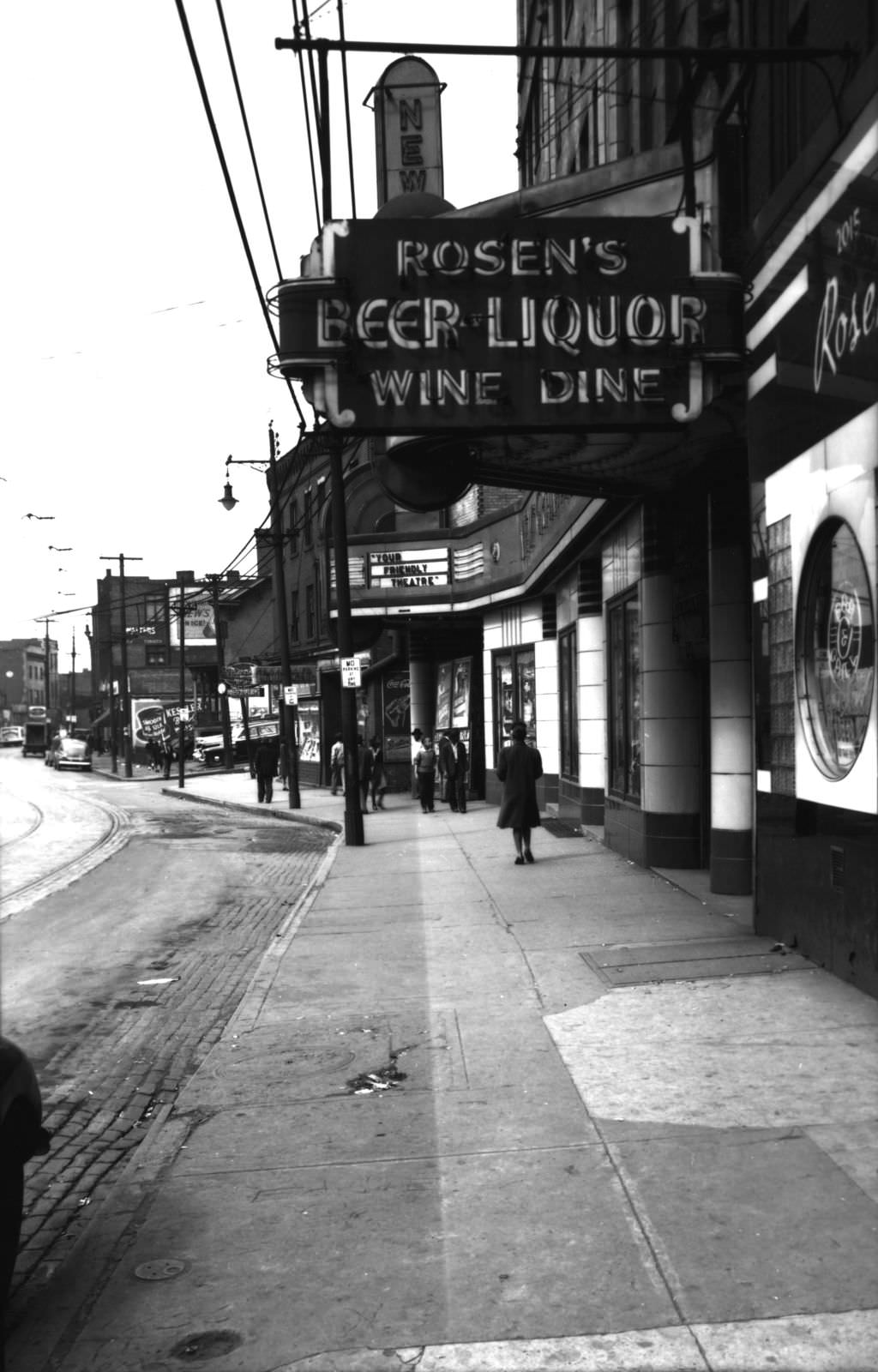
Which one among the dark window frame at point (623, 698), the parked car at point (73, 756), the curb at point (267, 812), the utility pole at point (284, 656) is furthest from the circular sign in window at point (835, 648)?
the parked car at point (73, 756)

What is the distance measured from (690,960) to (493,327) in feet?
16.4

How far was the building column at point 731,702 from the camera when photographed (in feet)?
41.1

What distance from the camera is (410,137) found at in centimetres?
1523

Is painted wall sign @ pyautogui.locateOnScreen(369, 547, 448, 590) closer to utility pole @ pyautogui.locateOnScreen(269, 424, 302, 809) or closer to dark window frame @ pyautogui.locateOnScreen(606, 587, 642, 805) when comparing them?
utility pole @ pyautogui.locateOnScreen(269, 424, 302, 809)

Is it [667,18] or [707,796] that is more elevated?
[667,18]

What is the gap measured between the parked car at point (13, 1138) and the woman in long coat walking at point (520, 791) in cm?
1163

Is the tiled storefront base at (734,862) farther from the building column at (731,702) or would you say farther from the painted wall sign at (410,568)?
the painted wall sign at (410,568)

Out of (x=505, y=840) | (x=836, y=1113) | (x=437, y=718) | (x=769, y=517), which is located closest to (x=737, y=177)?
(x=769, y=517)

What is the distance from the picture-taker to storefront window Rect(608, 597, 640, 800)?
51.9 feet

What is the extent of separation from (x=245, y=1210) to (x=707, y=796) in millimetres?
10076

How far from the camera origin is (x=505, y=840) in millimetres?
19797

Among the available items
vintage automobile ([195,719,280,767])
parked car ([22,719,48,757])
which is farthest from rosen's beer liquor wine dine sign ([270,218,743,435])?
parked car ([22,719,48,757])

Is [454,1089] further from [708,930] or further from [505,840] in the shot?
[505,840]

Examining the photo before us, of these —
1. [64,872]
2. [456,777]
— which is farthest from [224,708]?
[64,872]
